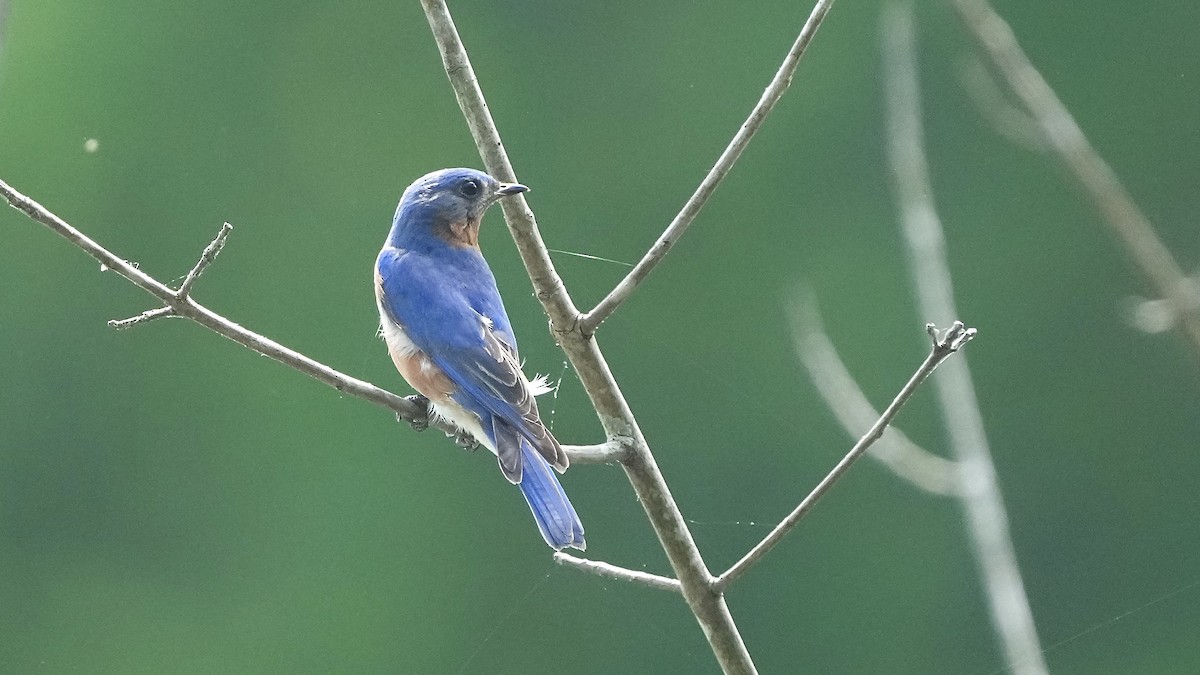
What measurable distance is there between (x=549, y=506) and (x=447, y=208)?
3.62ft

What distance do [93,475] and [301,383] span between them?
1.38 metres

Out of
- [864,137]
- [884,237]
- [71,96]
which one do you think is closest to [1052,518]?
[884,237]

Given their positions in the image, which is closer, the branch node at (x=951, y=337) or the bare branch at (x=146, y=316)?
→ the branch node at (x=951, y=337)

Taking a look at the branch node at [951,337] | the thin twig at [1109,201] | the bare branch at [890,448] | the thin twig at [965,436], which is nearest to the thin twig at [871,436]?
the branch node at [951,337]

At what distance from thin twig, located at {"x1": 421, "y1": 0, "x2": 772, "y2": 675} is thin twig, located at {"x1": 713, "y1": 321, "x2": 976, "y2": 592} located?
66mm

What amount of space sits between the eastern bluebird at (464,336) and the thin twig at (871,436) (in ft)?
1.34

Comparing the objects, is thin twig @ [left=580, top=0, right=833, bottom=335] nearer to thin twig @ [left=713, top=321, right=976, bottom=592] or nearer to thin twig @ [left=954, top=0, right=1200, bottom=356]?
thin twig @ [left=954, top=0, right=1200, bottom=356]

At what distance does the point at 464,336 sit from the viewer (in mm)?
3650

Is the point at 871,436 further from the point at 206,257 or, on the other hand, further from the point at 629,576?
the point at 206,257

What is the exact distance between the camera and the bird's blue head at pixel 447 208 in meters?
4.02

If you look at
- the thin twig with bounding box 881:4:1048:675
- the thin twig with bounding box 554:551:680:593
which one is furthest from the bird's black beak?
the thin twig with bounding box 881:4:1048:675

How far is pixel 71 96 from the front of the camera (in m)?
9.05

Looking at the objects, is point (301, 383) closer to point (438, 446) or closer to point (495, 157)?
point (438, 446)

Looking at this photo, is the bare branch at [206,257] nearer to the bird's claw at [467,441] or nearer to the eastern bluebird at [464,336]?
the eastern bluebird at [464,336]
